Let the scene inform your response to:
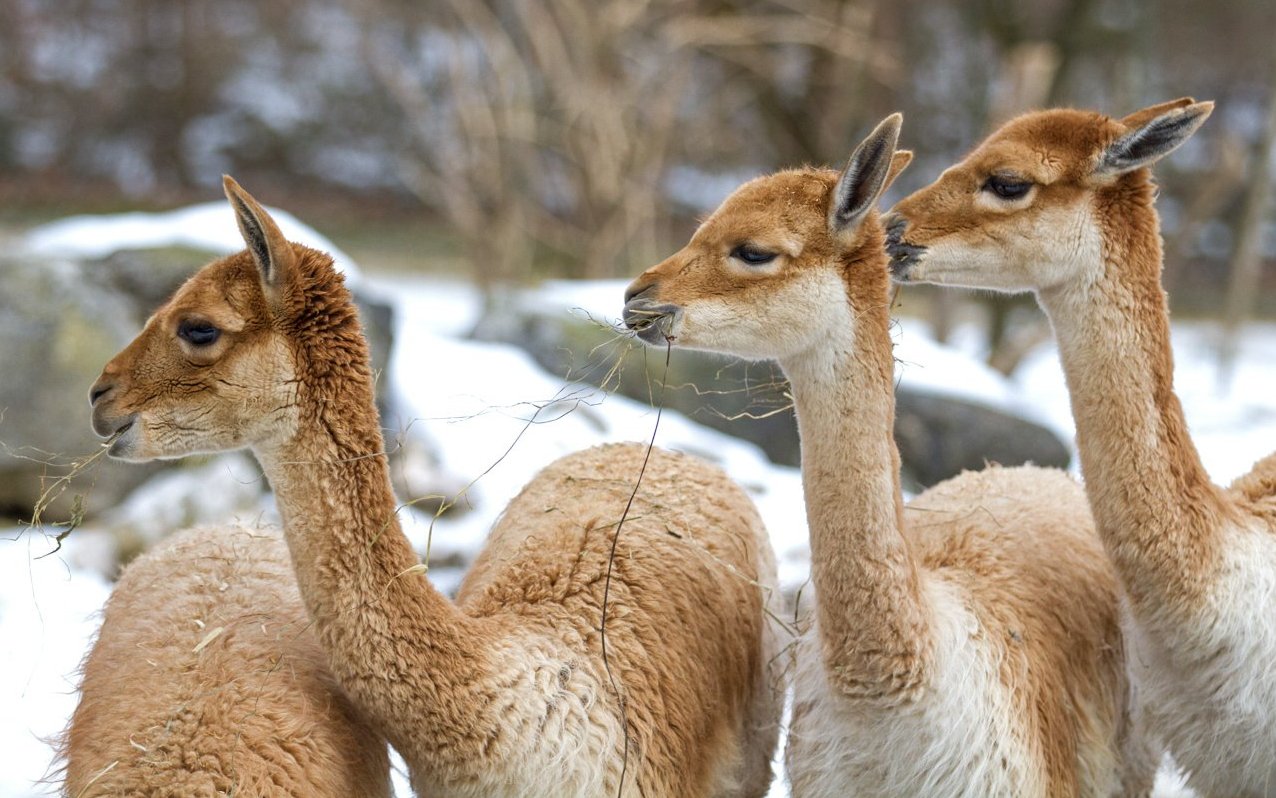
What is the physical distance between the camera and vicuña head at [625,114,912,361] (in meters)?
3.08

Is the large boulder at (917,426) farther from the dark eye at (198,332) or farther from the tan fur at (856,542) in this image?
the dark eye at (198,332)

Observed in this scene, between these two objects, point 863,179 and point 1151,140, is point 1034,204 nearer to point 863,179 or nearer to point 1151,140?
point 1151,140

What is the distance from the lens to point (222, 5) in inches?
730

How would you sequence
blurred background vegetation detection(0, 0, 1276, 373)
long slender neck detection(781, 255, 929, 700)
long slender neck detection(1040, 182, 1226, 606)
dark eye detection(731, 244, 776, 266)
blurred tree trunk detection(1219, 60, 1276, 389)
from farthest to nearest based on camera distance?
blurred background vegetation detection(0, 0, 1276, 373)
blurred tree trunk detection(1219, 60, 1276, 389)
long slender neck detection(1040, 182, 1226, 606)
dark eye detection(731, 244, 776, 266)
long slender neck detection(781, 255, 929, 700)

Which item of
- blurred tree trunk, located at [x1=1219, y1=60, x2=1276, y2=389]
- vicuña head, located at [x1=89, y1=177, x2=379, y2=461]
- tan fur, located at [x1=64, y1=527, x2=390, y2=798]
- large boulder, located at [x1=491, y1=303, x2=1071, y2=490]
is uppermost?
blurred tree trunk, located at [x1=1219, y1=60, x2=1276, y2=389]

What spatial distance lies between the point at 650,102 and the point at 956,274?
885cm

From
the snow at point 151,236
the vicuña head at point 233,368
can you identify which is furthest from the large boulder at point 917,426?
the vicuña head at point 233,368

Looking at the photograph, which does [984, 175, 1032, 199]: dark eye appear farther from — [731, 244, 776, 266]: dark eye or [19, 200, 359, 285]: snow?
[19, 200, 359, 285]: snow

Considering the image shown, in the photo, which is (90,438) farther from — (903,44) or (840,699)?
(903,44)

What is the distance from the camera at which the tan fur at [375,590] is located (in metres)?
2.96

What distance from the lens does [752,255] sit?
3135 mm

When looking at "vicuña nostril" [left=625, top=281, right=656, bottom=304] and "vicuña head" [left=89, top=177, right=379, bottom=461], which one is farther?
"vicuña nostril" [left=625, top=281, right=656, bottom=304]

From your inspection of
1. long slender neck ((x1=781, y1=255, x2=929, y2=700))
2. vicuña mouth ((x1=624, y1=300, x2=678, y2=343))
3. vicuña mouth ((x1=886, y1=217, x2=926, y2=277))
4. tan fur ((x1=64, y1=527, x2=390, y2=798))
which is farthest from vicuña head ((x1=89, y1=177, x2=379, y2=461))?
vicuña mouth ((x1=886, y1=217, x2=926, y2=277))

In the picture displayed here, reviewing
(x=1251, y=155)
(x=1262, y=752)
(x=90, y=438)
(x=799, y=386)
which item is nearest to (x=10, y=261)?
(x=90, y=438)
